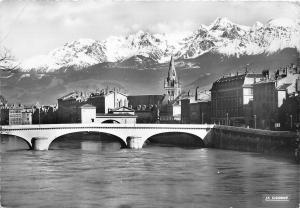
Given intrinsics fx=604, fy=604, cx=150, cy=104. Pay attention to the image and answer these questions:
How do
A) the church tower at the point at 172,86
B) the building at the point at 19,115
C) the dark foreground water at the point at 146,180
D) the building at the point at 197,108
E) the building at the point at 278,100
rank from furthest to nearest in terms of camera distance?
1. the building at the point at 19,115
2. the church tower at the point at 172,86
3. the building at the point at 197,108
4. the building at the point at 278,100
5. the dark foreground water at the point at 146,180

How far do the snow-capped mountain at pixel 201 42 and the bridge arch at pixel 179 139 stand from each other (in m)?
7.10

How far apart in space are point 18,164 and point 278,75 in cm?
2344

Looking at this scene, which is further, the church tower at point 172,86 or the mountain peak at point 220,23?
the church tower at point 172,86

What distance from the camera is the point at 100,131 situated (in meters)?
43.8

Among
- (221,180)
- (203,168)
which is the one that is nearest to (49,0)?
(221,180)

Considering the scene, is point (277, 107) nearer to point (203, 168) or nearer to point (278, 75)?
point (278, 75)

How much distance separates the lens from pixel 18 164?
31188mm

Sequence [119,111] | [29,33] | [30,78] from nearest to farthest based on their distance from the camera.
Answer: [29,33] → [30,78] → [119,111]

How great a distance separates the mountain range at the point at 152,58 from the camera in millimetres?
30516

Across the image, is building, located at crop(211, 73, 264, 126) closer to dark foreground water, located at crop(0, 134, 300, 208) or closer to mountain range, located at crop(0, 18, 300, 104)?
mountain range, located at crop(0, 18, 300, 104)

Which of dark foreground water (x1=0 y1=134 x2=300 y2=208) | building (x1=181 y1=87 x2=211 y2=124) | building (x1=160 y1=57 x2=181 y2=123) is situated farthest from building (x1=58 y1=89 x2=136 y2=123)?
dark foreground water (x1=0 y1=134 x2=300 y2=208)

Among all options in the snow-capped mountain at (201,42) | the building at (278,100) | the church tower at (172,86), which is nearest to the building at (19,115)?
the church tower at (172,86)

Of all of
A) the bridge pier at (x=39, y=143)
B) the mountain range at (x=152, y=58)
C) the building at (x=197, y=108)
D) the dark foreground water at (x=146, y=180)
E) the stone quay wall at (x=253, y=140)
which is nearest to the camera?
the dark foreground water at (x=146, y=180)

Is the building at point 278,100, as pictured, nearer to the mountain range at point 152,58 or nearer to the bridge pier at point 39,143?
the mountain range at point 152,58
